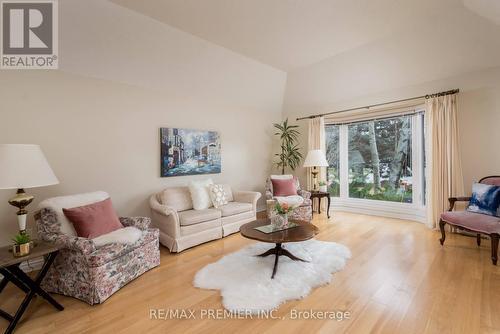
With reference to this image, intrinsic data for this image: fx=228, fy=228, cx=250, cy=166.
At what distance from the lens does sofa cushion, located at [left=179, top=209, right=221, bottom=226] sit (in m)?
3.34

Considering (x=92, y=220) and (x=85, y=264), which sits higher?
(x=92, y=220)

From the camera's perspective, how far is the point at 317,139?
5562mm

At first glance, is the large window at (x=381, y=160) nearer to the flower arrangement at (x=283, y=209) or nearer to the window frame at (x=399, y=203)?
the window frame at (x=399, y=203)

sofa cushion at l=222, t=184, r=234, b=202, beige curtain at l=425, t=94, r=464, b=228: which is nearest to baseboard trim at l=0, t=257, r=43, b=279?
sofa cushion at l=222, t=184, r=234, b=202

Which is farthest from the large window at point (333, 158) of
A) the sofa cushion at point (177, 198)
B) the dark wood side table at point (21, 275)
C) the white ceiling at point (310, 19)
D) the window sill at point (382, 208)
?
the dark wood side table at point (21, 275)

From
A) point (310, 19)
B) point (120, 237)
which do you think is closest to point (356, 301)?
point (120, 237)

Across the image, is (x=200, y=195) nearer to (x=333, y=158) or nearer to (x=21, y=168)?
(x=21, y=168)

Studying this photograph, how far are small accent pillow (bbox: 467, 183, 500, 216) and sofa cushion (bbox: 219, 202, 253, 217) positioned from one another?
3.38 metres

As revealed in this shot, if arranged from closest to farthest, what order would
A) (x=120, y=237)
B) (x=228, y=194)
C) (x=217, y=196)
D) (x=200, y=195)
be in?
(x=120, y=237) < (x=200, y=195) < (x=217, y=196) < (x=228, y=194)

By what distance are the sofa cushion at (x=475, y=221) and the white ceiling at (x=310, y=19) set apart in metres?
2.48

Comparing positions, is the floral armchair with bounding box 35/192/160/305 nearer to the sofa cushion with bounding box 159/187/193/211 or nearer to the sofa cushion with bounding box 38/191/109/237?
the sofa cushion with bounding box 38/191/109/237

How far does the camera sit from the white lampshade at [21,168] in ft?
6.33

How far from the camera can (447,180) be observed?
152 inches

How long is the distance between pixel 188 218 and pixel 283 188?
7.23 ft
